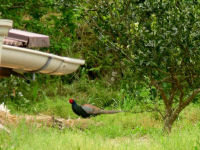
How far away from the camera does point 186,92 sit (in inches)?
297

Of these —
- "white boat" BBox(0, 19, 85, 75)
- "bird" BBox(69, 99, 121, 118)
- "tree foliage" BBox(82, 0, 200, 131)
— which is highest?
"tree foliage" BBox(82, 0, 200, 131)

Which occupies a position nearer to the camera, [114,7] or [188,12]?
[188,12]

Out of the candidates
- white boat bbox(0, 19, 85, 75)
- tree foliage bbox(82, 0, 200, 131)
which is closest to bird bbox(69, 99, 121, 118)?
white boat bbox(0, 19, 85, 75)

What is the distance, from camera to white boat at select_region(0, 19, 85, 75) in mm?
6371

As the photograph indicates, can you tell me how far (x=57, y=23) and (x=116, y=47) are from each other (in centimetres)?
493

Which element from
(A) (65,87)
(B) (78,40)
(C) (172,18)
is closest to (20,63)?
(C) (172,18)

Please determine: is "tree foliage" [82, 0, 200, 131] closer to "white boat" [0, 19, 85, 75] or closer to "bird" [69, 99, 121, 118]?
"white boat" [0, 19, 85, 75]

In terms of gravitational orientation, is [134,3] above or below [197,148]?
above

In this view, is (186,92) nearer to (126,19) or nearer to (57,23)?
(126,19)

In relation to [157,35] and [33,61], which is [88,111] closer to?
[33,61]

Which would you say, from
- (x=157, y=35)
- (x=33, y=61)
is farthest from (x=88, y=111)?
(x=157, y=35)

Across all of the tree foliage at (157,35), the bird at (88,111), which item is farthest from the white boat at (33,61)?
the bird at (88,111)

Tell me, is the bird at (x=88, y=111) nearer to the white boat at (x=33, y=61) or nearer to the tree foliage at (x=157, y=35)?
the white boat at (x=33, y=61)

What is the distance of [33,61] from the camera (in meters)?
6.62
